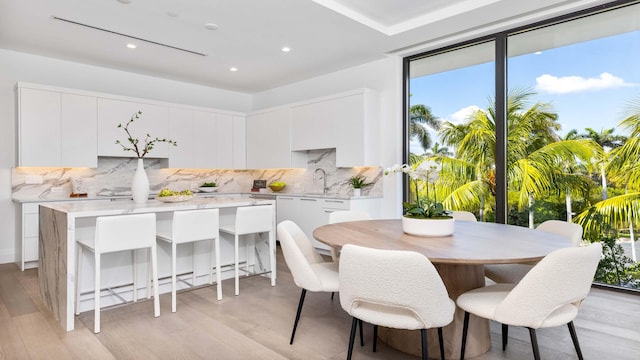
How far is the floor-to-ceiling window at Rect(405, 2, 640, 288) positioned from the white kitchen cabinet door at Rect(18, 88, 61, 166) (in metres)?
4.81

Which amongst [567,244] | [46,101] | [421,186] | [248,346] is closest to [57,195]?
[46,101]

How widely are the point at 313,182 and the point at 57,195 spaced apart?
363cm

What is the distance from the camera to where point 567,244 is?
2213 mm

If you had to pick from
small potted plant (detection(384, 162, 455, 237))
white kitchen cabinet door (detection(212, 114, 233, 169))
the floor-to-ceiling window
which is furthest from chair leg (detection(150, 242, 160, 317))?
white kitchen cabinet door (detection(212, 114, 233, 169))

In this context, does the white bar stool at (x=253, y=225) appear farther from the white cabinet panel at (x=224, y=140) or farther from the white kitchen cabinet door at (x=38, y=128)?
the white cabinet panel at (x=224, y=140)

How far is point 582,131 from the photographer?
3.79 m

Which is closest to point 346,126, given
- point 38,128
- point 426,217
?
point 426,217

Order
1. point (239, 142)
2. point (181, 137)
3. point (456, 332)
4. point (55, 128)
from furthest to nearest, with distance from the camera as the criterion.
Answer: point (239, 142)
point (181, 137)
point (55, 128)
point (456, 332)

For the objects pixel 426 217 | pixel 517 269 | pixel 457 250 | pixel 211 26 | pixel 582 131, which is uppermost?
pixel 211 26

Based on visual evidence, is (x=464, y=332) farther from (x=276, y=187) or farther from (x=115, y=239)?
(x=276, y=187)

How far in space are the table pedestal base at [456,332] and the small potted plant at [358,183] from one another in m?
2.88

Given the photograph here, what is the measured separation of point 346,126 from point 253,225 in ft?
7.12

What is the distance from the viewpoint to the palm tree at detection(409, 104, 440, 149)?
4957mm

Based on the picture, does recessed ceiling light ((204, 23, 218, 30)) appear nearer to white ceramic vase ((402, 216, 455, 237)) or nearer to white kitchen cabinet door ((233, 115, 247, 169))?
white kitchen cabinet door ((233, 115, 247, 169))
